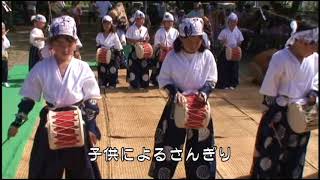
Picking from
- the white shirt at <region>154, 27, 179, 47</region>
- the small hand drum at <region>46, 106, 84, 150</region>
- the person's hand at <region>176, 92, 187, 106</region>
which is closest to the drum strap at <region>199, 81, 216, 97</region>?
the person's hand at <region>176, 92, 187, 106</region>

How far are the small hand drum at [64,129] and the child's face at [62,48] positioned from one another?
44 cm

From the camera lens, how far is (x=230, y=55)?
10609 mm

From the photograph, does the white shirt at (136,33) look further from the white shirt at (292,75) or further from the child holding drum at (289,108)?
the white shirt at (292,75)

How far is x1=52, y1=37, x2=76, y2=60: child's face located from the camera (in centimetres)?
395

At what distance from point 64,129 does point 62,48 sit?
615 millimetres

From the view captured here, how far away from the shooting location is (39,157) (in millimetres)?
3979

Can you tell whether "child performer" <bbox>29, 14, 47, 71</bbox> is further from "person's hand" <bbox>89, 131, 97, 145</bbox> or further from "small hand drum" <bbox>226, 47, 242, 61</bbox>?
"person's hand" <bbox>89, 131, 97, 145</bbox>

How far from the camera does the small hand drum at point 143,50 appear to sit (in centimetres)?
1016

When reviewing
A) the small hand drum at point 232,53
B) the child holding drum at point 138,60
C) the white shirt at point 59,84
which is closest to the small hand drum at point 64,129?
the white shirt at point 59,84

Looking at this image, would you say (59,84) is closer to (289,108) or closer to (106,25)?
(289,108)

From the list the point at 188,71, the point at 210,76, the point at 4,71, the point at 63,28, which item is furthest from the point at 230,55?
the point at 63,28

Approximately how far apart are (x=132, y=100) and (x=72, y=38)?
17.8 feet

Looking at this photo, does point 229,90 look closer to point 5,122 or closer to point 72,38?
point 5,122

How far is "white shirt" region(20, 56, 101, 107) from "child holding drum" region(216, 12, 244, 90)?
6.85m
